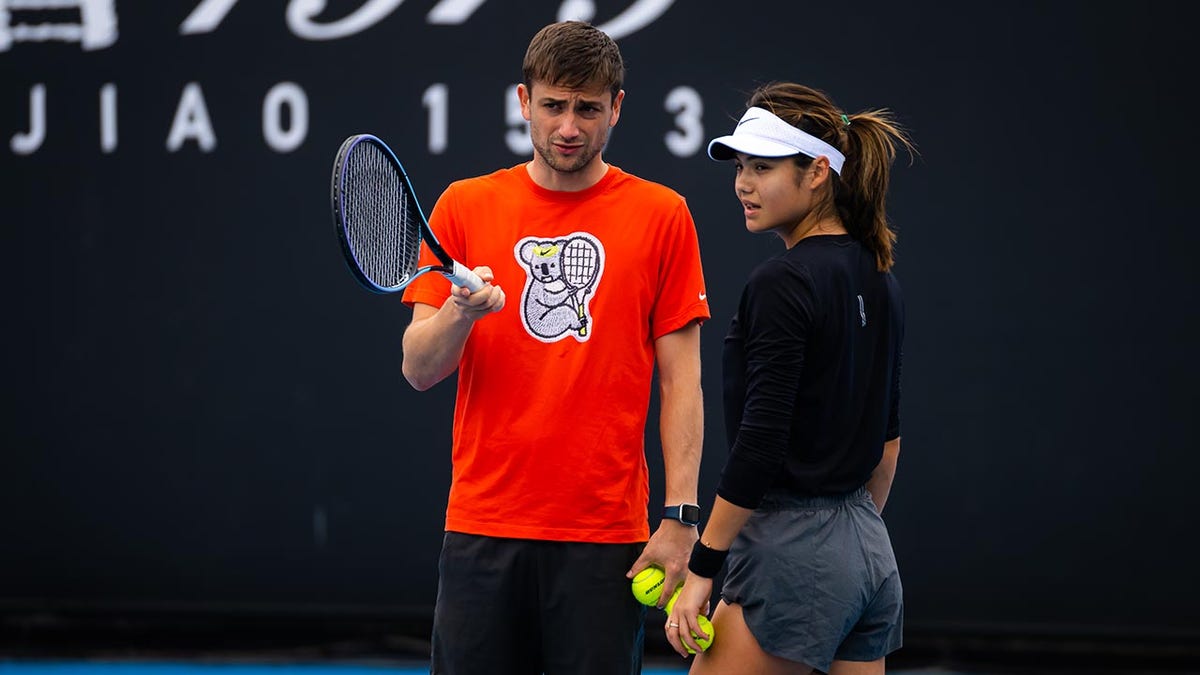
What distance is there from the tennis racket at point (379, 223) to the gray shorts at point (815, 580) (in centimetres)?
59

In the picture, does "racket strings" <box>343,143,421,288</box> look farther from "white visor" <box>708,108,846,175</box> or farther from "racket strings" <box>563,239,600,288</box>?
"white visor" <box>708,108,846,175</box>

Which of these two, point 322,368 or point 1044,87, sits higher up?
point 1044,87

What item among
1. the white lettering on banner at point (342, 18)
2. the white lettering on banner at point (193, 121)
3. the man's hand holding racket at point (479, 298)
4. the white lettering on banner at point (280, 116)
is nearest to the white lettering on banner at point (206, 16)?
the white lettering on banner at point (342, 18)

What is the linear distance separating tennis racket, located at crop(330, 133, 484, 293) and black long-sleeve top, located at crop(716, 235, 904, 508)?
1.43ft

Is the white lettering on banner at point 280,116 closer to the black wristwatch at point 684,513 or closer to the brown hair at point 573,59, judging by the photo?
the brown hair at point 573,59

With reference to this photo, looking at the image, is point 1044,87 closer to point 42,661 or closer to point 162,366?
point 162,366

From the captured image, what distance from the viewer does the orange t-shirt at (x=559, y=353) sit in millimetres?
2299

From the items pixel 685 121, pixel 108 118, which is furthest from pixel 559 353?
pixel 108 118

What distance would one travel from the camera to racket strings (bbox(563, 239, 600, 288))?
2.32 metres

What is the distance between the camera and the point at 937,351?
4.19 meters

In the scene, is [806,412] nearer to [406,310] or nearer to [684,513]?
[684,513]

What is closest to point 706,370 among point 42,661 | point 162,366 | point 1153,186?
point 1153,186

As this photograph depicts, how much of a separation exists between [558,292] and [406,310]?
205 centimetres

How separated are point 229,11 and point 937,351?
2.39 metres
